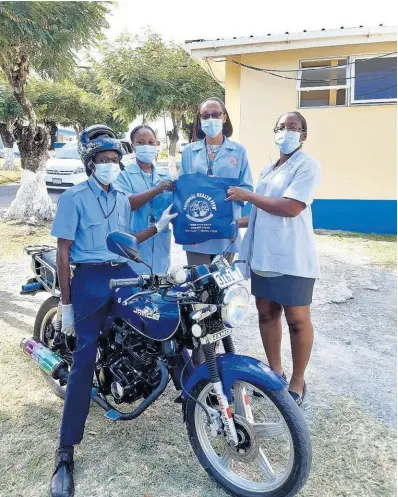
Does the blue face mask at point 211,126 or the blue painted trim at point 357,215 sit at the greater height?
the blue face mask at point 211,126

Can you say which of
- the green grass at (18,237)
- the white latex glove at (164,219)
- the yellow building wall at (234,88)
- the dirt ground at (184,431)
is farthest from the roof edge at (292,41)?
the white latex glove at (164,219)

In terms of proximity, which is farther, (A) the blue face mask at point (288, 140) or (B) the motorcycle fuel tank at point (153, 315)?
(A) the blue face mask at point (288, 140)

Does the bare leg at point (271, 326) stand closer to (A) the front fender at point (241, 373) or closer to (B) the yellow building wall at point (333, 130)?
(A) the front fender at point (241, 373)

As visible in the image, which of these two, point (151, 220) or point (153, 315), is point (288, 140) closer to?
point (151, 220)

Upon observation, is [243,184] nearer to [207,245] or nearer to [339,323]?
[207,245]

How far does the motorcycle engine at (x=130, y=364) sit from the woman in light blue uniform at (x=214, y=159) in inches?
31.7

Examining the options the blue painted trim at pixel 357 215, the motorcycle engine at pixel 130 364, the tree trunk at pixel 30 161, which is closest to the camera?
the motorcycle engine at pixel 130 364

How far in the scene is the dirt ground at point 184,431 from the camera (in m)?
2.34

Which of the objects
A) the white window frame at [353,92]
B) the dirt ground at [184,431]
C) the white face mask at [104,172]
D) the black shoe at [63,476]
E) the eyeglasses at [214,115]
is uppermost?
the white window frame at [353,92]

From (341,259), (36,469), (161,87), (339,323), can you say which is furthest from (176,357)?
(161,87)

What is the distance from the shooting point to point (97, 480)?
7.79 feet

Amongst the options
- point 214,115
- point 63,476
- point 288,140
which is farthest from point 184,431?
point 214,115

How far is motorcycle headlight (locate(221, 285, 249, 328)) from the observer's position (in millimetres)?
1981

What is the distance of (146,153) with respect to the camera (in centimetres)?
307
